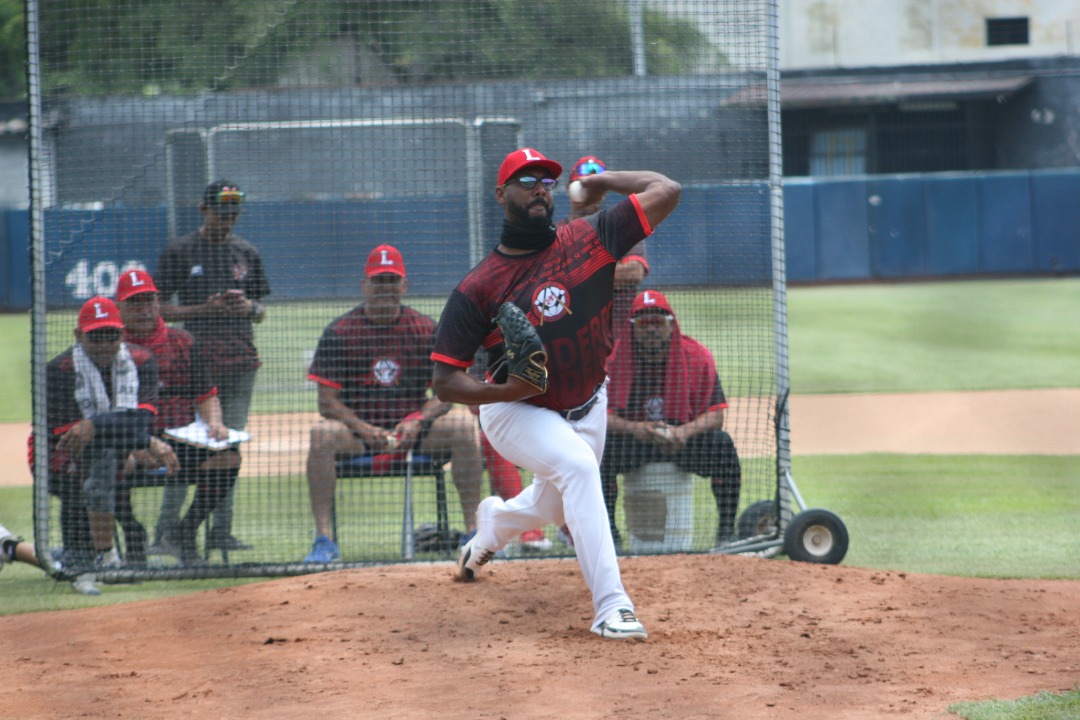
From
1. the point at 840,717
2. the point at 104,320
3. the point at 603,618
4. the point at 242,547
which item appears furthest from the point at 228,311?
the point at 840,717

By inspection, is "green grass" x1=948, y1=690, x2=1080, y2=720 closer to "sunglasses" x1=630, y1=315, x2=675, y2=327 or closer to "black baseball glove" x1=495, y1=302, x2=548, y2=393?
"black baseball glove" x1=495, y1=302, x2=548, y2=393

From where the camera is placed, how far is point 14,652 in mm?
4438

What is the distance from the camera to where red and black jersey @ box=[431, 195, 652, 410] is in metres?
4.41

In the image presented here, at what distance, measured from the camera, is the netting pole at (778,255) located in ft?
19.0

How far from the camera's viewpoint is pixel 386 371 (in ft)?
20.4

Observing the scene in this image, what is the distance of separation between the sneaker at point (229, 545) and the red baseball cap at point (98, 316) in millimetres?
1229

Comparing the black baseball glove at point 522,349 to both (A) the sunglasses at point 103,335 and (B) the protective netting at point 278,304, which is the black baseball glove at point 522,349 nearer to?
(B) the protective netting at point 278,304

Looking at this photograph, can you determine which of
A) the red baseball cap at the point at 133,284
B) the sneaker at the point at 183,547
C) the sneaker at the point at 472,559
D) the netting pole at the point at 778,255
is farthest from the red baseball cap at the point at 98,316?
the netting pole at the point at 778,255

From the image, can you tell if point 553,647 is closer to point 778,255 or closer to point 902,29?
point 778,255

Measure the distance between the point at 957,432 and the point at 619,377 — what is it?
4808 mm

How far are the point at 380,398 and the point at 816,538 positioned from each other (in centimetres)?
232

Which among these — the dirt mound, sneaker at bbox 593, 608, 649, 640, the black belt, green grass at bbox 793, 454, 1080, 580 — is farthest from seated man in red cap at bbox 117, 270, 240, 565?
green grass at bbox 793, 454, 1080, 580

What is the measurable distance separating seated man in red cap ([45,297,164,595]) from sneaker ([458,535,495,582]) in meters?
1.78

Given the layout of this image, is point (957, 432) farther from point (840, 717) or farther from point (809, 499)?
point (840, 717)
